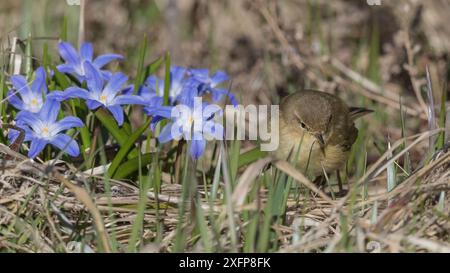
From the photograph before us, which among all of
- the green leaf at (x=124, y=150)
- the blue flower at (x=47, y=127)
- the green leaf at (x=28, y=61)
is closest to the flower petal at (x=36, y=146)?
the blue flower at (x=47, y=127)

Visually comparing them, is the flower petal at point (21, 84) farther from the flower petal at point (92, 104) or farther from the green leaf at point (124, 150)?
the green leaf at point (124, 150)

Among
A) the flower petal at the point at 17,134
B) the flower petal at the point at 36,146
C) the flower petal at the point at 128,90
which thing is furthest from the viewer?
the flower petal at the point at 128,90

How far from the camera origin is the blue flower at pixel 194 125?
10.8ft

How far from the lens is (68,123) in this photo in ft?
10.4

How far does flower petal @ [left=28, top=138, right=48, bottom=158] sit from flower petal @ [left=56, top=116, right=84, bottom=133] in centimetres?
10

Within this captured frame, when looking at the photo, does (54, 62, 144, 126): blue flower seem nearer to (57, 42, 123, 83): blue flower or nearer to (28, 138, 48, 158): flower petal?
(57, 42, 123, 83): blue flower

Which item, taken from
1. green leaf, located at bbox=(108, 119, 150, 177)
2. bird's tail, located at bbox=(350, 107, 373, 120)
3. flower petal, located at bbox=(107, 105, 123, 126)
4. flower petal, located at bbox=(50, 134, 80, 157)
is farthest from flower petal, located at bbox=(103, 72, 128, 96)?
bird's tail, located at bbox=(350, 107, 373, 120)

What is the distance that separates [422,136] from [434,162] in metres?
0.13

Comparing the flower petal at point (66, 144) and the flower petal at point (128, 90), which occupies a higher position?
the flower petal at point (128, 90)

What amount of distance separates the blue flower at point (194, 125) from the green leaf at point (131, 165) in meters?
0.10

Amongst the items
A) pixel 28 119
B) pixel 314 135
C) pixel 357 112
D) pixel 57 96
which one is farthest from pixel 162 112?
pixel 357 112
